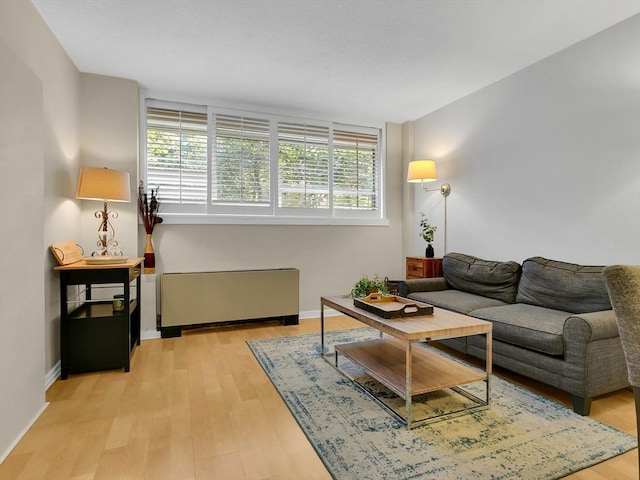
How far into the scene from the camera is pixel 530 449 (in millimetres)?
1757

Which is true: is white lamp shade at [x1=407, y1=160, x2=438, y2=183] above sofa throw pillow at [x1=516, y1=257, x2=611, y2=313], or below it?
above

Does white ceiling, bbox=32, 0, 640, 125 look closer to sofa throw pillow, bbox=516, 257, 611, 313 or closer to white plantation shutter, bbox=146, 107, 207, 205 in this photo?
white plantation shutter, bbox=146, 107, 207, 205

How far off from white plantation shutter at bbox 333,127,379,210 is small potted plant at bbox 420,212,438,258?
27.8 inches

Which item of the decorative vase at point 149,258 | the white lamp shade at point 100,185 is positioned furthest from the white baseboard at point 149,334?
the white lamp shade at point 100,185

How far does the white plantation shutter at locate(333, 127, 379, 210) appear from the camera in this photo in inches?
187

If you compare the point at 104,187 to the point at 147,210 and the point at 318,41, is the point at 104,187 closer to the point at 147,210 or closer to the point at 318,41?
the point at 147,210

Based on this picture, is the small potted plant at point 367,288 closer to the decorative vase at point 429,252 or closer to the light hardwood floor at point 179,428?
the light hardwood floor at point 179,428

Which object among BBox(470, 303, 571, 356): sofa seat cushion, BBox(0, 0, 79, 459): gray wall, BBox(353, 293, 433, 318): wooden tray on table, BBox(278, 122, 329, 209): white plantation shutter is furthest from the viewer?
BBox(278, 122, 329, 209): white plantation shutter

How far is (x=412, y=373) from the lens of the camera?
7.44ft

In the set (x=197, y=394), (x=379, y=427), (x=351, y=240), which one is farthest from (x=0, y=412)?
(x=351, y=240)

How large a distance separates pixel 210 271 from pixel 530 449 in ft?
10.9

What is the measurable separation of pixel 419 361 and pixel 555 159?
84.9 inches

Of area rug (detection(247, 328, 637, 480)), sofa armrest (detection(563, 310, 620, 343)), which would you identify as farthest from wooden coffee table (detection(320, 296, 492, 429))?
sofa armrest (detection(563, 310, 620, 343))

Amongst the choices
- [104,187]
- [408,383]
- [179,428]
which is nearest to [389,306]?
[408,383]
